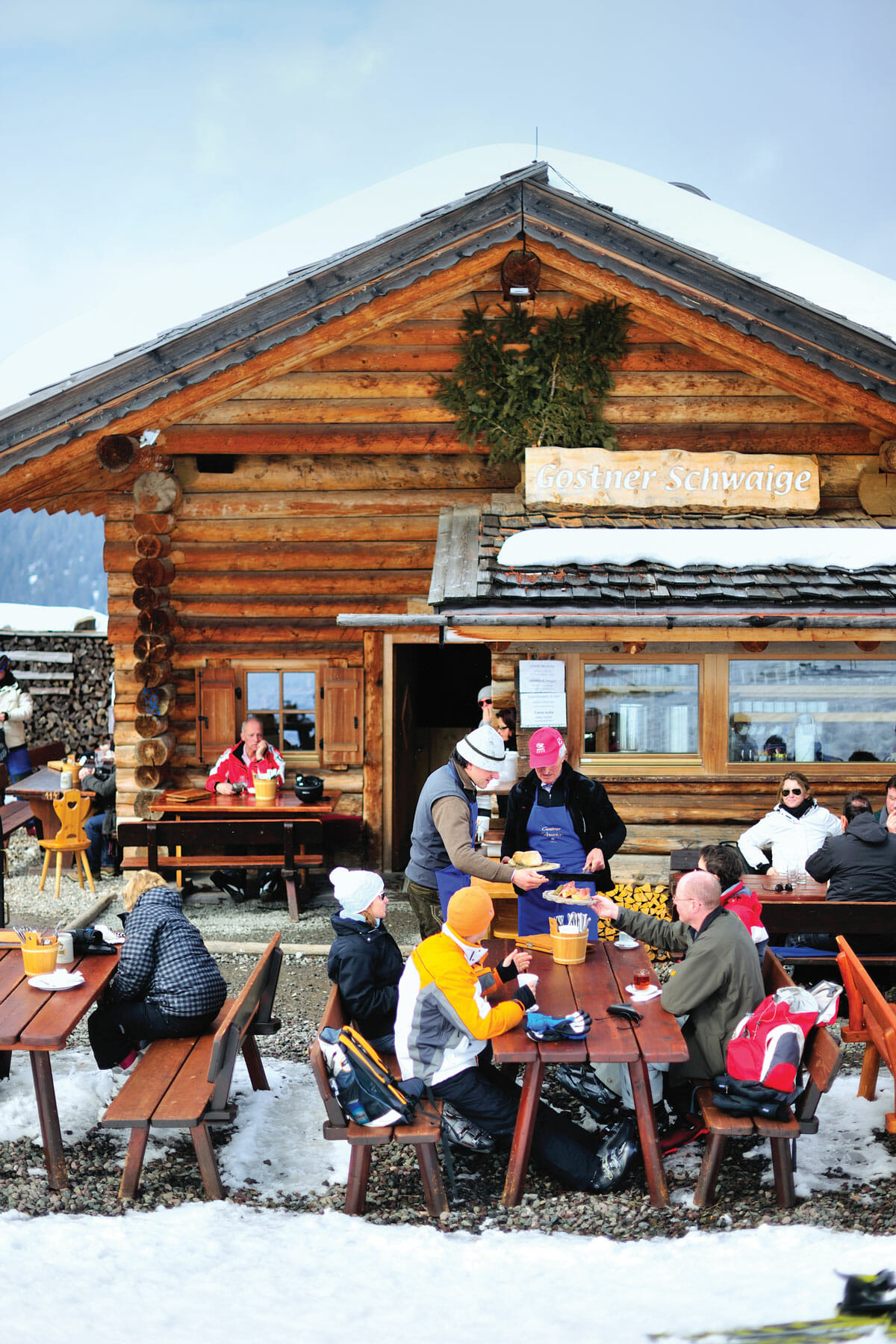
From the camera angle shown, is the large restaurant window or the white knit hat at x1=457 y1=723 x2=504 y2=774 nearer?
the white knit hat at x1=457 y1=723 x2=504 y2=774

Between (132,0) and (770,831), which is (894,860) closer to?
(770,831)

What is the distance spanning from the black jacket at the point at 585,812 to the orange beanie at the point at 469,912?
5.69 feet

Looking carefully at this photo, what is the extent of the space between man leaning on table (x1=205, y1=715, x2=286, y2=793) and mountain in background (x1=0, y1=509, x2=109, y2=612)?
1484 cm

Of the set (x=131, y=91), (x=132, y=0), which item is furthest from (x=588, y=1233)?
(x=131, y=91)

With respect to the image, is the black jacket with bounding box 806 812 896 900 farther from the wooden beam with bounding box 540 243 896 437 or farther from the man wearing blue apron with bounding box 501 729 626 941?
the wooden beam with bounding box 540 243 896 437

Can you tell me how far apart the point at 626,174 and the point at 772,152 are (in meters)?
28.7

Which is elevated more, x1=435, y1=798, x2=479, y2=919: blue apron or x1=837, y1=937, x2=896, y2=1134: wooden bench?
x1=435, y1=798, x2=479, y2=919: blue apron

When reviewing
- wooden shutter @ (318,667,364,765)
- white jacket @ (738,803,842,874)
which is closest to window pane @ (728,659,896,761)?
white jacket @ (738,803,842,874)

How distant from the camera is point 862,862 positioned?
264 inches

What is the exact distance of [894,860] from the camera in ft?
22.0

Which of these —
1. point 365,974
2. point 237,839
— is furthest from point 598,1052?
point 237,839

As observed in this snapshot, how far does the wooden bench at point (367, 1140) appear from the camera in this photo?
425 cm

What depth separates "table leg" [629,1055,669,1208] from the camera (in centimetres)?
447

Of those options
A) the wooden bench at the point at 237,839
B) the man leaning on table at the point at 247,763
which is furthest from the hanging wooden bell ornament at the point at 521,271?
the wooden bench at the point at 237,839
